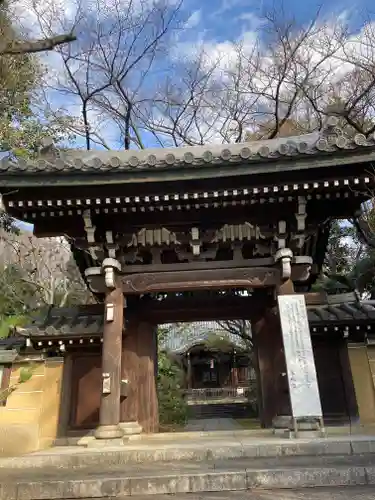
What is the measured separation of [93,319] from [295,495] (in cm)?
578

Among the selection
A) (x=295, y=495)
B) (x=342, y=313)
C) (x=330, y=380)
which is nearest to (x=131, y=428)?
(x=330, y=380)

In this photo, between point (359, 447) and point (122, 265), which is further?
point (122, 265)

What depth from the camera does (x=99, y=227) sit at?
7.66m

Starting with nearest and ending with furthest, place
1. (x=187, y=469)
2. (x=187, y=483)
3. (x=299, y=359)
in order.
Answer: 1. (x=187, y=483)
2. (x=187, y=469)
3. (x=299, y=359)

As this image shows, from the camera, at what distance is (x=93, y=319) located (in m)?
8.71

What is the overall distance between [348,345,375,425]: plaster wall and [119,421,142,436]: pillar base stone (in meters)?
4.56

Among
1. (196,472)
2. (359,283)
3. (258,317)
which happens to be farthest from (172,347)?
(196,472)

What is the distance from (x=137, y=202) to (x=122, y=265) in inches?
55.9

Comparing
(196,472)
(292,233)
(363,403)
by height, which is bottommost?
(196,472)

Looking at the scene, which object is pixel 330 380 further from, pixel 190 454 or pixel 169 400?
pixel 169 400

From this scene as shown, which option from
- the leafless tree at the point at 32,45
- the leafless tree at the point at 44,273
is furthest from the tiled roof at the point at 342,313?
the leafless tree at the point at 44,273

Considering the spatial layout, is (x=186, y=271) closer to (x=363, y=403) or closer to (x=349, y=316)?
(x=349, y=316)

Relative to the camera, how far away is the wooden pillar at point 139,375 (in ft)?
27.5

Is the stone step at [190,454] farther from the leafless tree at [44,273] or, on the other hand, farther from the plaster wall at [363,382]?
the leafless tree at [44,273]
